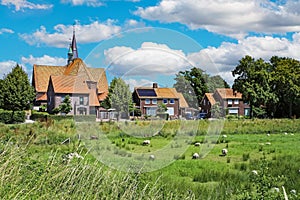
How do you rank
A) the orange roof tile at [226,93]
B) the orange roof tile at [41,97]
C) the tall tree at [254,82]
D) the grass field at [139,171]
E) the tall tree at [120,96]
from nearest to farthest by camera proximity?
1. the grass field at [139,171]
2. the tall tree at [120,96]
3. the orange roof tile at [226,93]
4. the tall tree at [254,82]
5. the orange roof tile at [41,97]

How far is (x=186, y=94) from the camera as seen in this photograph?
28.5ft

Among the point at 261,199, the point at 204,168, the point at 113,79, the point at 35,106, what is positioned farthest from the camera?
the point at 35,106

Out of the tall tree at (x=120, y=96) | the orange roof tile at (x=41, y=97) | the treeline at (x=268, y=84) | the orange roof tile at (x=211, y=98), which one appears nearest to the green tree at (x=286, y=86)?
the treeline at (x=268, y=84)

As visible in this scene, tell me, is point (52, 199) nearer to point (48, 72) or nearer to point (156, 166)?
point (156, 166)

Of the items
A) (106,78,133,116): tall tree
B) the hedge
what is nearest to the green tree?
the hedge

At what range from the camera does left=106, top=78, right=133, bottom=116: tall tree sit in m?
8.35

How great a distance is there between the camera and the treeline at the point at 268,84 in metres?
44.8

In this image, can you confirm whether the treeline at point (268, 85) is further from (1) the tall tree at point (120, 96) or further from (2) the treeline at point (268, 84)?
(1) the tall tree at point (120, 96)

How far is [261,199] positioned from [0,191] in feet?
10.4

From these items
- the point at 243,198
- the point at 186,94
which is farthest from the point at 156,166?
the point at 243,198

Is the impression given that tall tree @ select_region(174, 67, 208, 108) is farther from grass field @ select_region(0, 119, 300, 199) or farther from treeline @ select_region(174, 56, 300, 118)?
treeline @ select_region(174, 56, 300, 118)

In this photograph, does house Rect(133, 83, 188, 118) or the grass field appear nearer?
the grass field

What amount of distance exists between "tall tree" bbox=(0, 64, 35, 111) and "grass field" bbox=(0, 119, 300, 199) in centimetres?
2907

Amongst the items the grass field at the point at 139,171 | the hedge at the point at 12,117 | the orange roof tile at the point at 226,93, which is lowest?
the grass field at the point at 139,171
